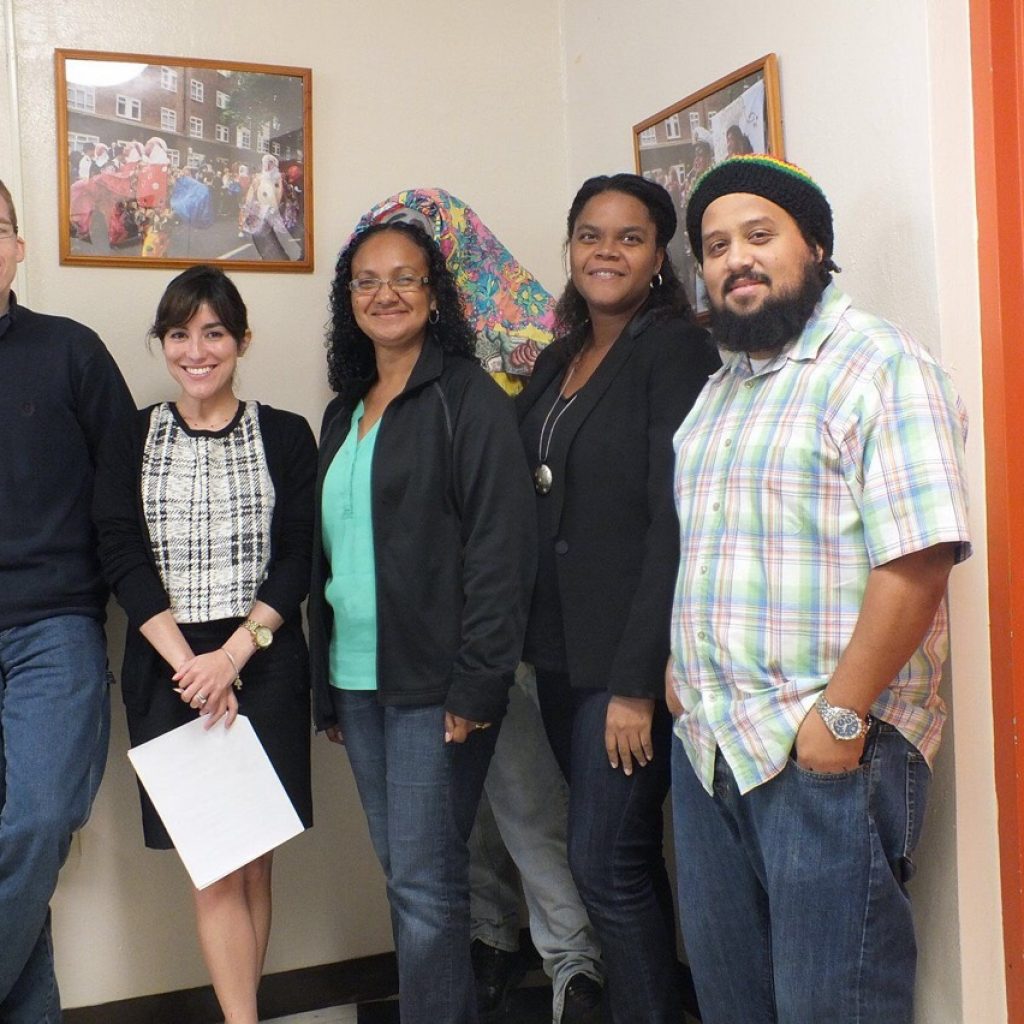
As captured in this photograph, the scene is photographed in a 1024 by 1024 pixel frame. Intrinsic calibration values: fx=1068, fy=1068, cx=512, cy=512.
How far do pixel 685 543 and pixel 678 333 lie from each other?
0.44m

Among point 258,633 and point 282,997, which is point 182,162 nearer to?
point 258,633

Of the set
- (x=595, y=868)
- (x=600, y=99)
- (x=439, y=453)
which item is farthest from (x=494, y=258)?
(x=595, y=868)

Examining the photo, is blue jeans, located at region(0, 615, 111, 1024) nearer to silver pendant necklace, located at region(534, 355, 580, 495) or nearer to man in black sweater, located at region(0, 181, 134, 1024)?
man in black sweater, located at region(0, 181, 134, 1024)

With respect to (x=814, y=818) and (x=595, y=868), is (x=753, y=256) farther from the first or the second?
(x=595, y=868)

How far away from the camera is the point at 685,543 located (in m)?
1.48

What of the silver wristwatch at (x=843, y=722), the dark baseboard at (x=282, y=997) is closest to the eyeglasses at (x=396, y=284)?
the silver wristwatch at (x=843, y=722)

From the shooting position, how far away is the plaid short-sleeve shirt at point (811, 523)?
1228mm

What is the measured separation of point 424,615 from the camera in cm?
173

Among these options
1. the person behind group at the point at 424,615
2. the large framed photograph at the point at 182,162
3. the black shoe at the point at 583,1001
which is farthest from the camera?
the large framed photograph at the point at 182,162

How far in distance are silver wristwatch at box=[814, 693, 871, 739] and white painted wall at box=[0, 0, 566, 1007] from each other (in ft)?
4.88

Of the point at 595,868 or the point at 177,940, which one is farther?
the point at 177,940

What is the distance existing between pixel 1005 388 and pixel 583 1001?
1347 millimetres

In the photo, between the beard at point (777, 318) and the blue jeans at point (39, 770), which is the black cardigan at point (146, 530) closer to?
the blue jeans at point (39, 770)

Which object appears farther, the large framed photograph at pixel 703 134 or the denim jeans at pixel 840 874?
the large framed photograph at pixel 703 134
